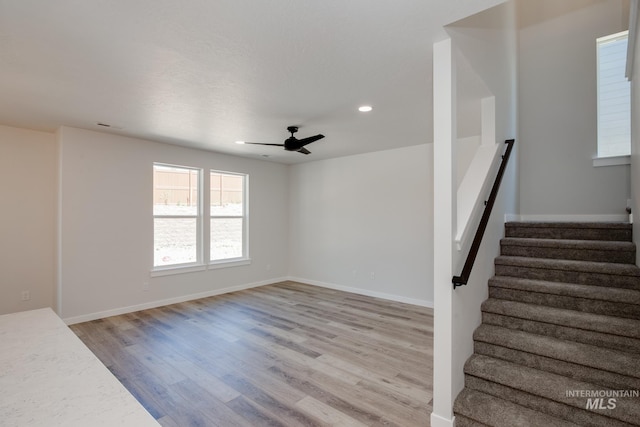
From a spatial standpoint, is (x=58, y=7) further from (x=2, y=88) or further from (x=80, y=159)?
(x=80, y=159)

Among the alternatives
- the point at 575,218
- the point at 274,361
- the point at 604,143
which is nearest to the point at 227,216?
the point at 274,361

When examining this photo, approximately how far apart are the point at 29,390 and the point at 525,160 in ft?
16.2

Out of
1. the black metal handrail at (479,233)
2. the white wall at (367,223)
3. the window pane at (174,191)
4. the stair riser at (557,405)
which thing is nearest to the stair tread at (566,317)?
the stair riser at (557,405)

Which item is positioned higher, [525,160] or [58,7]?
[58,7]

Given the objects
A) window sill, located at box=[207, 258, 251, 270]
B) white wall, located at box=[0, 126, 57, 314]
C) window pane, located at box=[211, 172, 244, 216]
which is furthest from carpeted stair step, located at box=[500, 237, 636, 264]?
white wall, located at box=[0, 126, 57, 314]

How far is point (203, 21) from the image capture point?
1.94 metres

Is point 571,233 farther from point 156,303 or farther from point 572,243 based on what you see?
point 156,303

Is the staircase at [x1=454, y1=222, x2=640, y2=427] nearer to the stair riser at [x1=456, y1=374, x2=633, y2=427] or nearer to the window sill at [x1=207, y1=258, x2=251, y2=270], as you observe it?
the stair riser at [x1=456, y1=374, x2=633, y2=427]

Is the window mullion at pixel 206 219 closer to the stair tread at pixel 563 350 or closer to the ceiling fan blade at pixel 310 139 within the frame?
the ceiling fan blade at pixel 310 139

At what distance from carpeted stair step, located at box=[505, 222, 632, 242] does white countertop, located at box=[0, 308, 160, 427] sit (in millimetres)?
3634

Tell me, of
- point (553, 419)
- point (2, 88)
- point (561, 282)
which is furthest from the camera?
point (2, 88)

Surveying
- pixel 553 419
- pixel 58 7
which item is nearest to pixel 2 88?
pixel 58 7

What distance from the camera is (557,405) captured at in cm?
196

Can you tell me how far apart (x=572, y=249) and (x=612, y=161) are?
1581 mm
